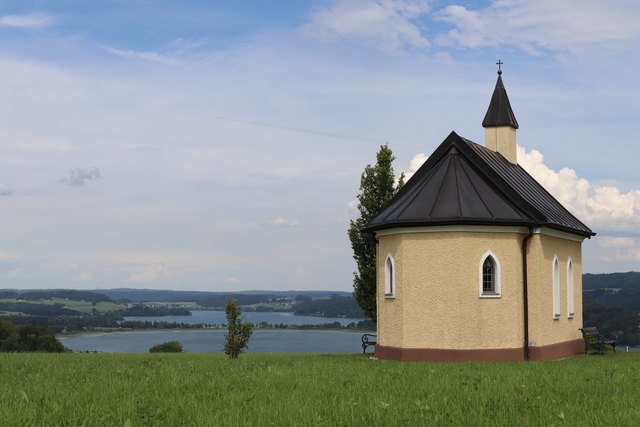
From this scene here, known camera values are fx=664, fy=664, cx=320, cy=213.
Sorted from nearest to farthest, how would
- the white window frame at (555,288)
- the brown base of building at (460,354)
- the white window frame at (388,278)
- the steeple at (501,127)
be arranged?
the brown base of building at (460,354) → the white window frame at (388,278) → the white window frame at (555,288) → the steeple at (501,127)

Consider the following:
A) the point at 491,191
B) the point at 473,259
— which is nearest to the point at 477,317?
the point at 473,259

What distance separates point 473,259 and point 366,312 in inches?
395

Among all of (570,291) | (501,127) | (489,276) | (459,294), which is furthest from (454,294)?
(501,127)

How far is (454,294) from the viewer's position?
1992 centimetres

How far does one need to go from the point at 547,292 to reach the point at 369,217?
9443 millimetres

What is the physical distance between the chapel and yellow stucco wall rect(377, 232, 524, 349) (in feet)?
0.10

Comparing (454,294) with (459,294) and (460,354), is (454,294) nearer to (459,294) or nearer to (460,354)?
(459,294)

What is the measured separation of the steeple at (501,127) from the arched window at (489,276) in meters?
8.85

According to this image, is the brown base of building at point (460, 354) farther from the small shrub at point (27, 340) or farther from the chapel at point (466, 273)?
the small shrub at point (27, 340)

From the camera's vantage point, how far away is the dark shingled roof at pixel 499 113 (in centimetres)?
2805

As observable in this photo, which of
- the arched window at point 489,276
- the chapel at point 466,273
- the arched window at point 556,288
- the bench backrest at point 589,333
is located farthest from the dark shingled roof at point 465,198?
the bench backrest at point 589,333

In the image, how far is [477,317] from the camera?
65.4 ft

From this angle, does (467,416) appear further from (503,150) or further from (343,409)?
(503,150)

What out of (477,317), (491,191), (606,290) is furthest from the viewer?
(606,290)
